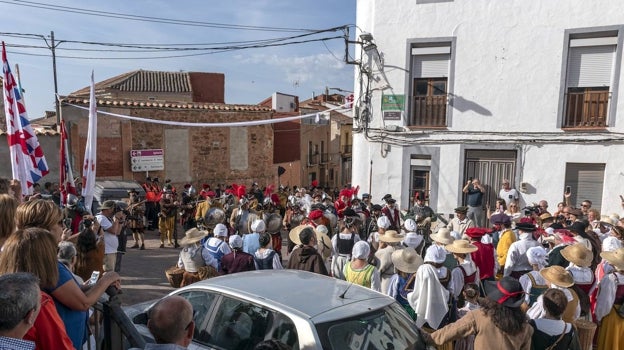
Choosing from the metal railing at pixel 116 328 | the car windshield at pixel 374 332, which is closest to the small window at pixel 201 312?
the metal railing at pixel 116 328

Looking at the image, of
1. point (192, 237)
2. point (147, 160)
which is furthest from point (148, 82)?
point (192, 237)

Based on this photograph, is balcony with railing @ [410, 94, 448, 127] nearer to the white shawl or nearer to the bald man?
the white shawl

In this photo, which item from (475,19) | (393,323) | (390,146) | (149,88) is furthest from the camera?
(149,88)

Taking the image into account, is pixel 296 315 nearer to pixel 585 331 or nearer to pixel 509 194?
pixel 585 331

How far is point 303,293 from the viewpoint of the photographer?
3.61 metres

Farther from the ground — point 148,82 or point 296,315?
point 148,82

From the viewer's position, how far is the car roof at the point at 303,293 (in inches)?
132

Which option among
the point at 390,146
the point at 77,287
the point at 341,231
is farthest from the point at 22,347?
the point at 390,146

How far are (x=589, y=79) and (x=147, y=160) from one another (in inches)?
601

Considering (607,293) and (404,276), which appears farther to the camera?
(404,276)

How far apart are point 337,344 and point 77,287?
1.79 metres

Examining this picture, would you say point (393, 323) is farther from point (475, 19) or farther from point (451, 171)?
point (475, 19)

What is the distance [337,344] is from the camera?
123 inches

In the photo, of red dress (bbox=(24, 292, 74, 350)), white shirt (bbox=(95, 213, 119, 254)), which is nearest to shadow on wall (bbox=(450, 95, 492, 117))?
white shirt (bbox=(95, 213, 119, 254))
